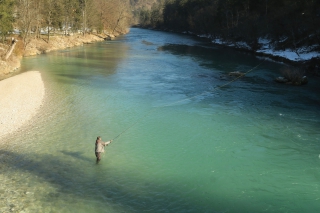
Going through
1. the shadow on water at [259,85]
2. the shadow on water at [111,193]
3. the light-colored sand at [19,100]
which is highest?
the shadow on water at [259,85]

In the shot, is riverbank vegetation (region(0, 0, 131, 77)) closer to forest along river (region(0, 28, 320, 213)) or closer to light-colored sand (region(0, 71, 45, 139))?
light-colored sand (region(0, 71, 45, 139))

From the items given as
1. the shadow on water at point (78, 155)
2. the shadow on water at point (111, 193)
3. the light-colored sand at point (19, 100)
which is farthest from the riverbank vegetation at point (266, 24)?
the light-colored sand at point (19, 100)

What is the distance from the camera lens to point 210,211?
1058cm

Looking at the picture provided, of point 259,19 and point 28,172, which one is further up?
point 259,19

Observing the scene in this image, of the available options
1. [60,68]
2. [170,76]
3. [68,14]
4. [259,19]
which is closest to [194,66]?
[170,76]

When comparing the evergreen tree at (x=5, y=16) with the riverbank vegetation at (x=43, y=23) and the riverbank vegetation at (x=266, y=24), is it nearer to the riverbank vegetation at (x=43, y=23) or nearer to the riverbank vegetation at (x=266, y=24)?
the riverbank vegetation at (x=43, y=23)

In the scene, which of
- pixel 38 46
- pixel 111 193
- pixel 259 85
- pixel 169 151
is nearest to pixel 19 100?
pixel 169 151

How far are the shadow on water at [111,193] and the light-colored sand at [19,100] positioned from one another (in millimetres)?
5028

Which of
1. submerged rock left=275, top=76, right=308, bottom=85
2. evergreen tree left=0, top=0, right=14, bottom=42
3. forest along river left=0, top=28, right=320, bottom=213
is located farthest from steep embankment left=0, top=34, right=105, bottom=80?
submerged rock left=275, top=76, right=308, bottom=85

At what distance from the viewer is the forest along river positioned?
439 inches

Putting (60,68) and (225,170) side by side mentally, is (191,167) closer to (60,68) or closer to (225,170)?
(225,170)

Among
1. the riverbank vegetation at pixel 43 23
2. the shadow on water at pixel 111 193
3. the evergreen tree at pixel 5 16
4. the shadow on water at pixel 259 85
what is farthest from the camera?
the riverbank vegetation at pixel 43 23

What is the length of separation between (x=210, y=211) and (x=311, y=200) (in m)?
4.07

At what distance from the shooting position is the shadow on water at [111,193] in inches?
424
